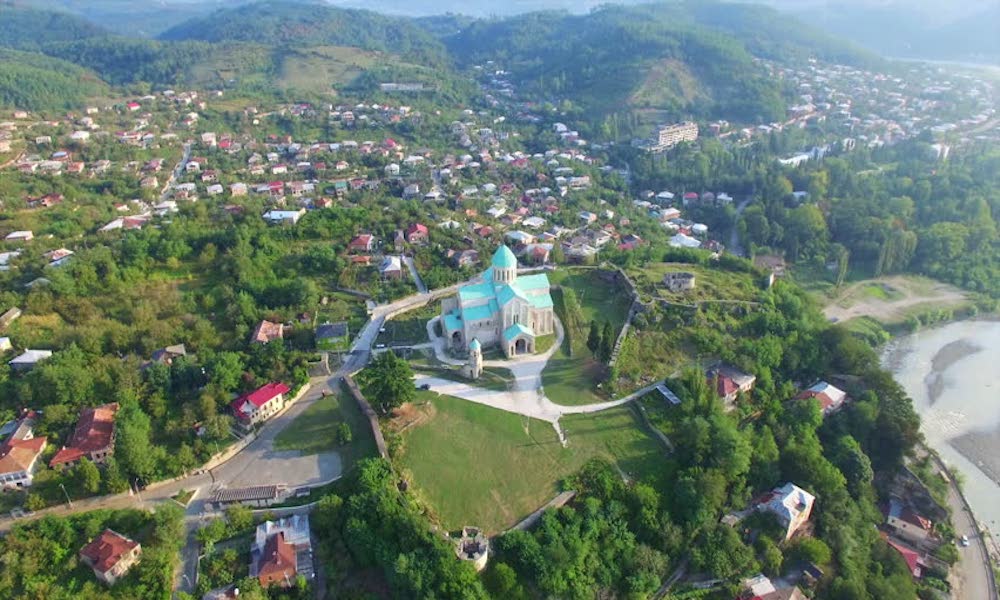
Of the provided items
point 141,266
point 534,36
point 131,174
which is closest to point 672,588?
point 141,266

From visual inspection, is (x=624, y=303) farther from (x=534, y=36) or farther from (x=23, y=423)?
(x=534, y=36)

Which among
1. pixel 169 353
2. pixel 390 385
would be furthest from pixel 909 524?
pixel 169 353

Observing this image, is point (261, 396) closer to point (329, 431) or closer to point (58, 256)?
point (329, 431)

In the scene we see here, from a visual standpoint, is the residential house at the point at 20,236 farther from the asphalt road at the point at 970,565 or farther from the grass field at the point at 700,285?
the asphalt road at the point at 970,565

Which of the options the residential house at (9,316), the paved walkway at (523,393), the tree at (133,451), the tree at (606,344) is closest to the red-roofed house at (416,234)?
the paved walkway at (523,393)

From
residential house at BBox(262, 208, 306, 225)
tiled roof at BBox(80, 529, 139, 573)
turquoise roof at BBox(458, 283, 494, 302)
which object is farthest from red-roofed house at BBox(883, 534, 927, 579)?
residential house at BBox(262, 208, 306, 225)

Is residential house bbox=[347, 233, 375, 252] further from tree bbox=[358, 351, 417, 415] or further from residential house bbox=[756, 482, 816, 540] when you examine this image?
residential house bbox=[756, 482, 816, 540]
